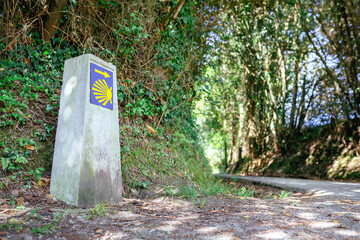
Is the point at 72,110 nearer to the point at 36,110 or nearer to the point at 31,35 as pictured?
the point at 36,110

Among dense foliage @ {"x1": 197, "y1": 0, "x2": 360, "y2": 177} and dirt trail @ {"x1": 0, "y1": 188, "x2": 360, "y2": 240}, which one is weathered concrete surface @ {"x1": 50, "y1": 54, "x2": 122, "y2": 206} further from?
dense foliage @ {"x1": 197, "y1": 0, "x2": 360, "y2": 177}

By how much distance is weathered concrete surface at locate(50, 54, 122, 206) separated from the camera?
3.13 metres

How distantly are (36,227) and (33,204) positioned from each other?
0.80 m

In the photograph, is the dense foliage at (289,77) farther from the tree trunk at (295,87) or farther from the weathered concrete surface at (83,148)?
the weathered concrete surface at (83,148)

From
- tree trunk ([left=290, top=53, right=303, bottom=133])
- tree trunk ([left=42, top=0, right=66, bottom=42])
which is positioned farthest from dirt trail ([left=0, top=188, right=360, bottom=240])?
tree trunk ([left=290, top=53, right=303, bottom=133])

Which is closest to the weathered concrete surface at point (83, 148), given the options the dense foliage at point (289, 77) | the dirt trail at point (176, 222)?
the dirt trail at point (176, 222)

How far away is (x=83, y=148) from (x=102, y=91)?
35.1 inches

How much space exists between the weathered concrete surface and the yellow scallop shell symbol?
11 cm

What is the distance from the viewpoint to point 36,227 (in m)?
2.26

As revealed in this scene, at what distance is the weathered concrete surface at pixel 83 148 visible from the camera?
3133 mm

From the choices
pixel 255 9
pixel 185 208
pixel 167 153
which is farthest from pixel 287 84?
pixel 185 208

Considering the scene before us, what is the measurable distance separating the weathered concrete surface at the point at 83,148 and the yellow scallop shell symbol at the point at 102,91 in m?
0.11

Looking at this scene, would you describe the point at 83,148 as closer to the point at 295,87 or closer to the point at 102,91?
the point at 102,91

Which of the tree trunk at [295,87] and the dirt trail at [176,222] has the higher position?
the tree trunk at [295,87]
